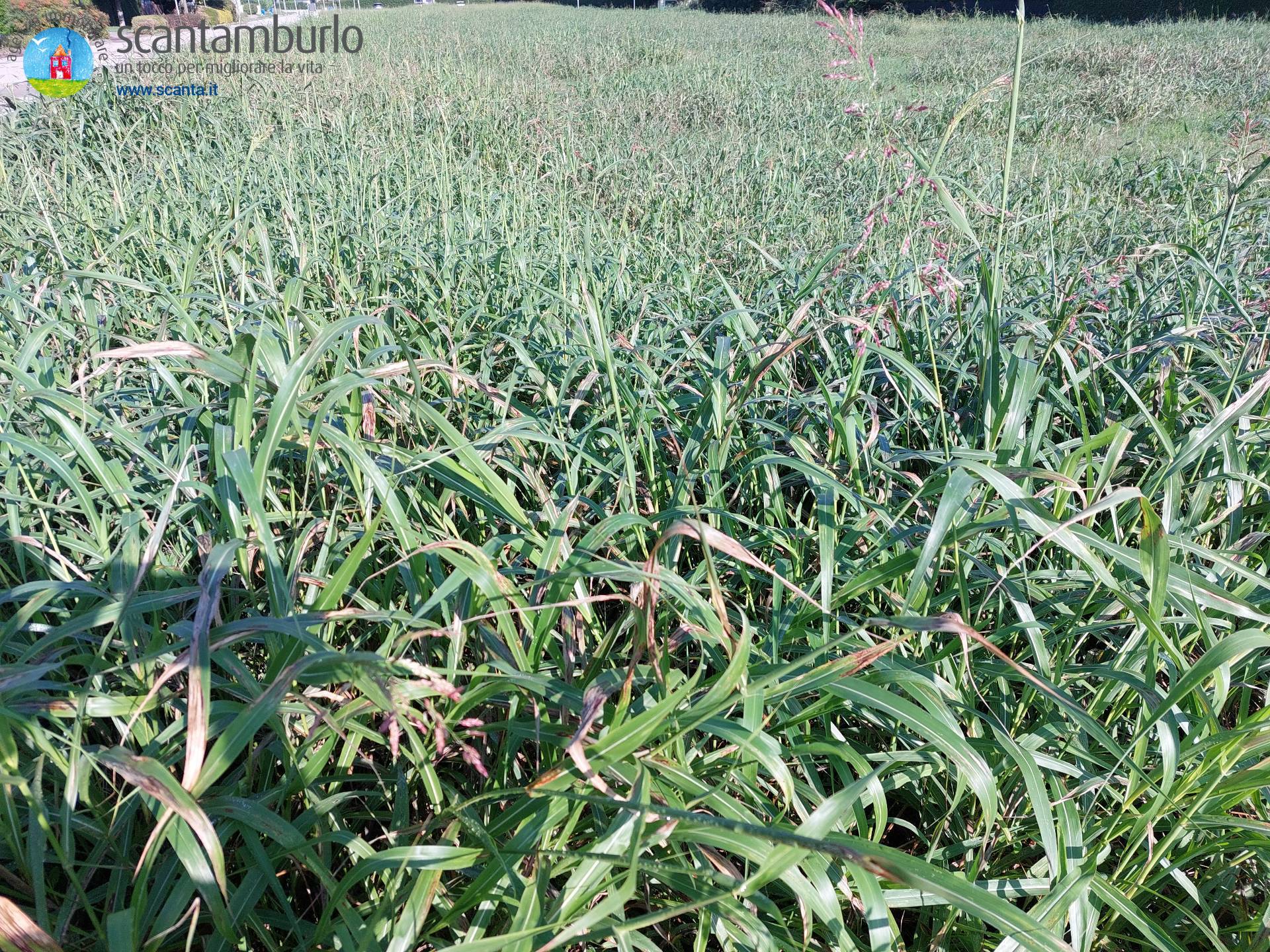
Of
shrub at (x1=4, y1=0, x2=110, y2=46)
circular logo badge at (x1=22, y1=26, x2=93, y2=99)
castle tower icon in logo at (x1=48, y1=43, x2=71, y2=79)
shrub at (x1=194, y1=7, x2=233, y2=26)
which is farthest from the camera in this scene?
shrub at (x1=194, y1=7, x2=233, y2=26)

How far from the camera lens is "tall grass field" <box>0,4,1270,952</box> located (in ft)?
2.82

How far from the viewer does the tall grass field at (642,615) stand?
860 millimetres

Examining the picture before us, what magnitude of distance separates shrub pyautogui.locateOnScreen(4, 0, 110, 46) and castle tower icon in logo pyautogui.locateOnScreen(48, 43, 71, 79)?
626 inches

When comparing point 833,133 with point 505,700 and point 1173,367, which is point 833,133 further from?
point 505,700

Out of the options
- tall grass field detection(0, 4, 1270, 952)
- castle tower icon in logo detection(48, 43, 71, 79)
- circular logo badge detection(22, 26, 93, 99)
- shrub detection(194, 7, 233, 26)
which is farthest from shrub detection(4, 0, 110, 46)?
tall grass field detection(0, 4, 1270, 952)

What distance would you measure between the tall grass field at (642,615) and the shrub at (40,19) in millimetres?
23829

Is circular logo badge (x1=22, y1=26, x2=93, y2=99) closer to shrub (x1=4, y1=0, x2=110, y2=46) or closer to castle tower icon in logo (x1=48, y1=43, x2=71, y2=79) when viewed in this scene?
castle tower icon in logo (x1=48, y1=43, x2=71, y2=79)

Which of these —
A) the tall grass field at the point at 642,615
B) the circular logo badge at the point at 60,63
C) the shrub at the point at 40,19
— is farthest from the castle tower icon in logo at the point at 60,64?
the shrub at the point at 40,19

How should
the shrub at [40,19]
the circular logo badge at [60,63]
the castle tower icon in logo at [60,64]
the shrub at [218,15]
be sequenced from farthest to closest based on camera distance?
the shrub at [218,15] < the shrub at [40,19] < the castle tower icon in logo at [60,64] < the circular logo badge at [60,63]

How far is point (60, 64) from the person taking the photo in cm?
689

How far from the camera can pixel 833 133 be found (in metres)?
6.31

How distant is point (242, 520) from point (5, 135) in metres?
5.36

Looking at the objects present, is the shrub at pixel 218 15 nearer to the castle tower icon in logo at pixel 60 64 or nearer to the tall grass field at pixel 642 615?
the castle tower icon in logo at pixel 60 64

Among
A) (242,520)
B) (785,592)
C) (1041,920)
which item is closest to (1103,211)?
(785,592)
